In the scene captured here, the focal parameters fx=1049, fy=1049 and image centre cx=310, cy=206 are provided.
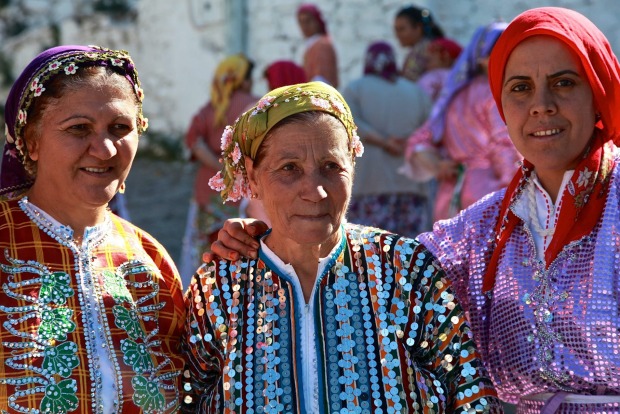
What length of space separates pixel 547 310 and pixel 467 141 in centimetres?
337

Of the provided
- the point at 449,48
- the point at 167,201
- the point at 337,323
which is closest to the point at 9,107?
the point at 337,323

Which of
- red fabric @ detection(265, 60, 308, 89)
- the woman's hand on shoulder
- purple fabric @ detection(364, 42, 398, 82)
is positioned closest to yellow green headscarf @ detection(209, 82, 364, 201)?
the woman's hand on shoulder

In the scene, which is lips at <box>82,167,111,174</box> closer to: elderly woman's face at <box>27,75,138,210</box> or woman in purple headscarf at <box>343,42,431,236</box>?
elderly woman's face at <box>27,75,138,210</box>

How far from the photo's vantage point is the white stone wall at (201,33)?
35.8 ft

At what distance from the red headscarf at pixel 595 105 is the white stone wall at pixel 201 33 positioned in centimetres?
727

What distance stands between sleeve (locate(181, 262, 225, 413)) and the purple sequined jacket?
82 centimetres

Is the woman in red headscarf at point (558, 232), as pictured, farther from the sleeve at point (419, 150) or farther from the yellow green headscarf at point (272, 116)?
the sleeve at point (419, 150)

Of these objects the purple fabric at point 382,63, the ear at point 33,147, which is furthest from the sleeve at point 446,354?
the purple fabric at point 382,63

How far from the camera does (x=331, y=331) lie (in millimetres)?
3193

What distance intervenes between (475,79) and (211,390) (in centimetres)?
377

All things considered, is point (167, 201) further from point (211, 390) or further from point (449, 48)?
point (211, 390)

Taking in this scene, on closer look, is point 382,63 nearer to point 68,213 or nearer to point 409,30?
point 409,30

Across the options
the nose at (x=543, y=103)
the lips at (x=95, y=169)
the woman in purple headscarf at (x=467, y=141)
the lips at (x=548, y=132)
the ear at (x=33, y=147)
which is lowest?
the lips at (x=548, y=132)

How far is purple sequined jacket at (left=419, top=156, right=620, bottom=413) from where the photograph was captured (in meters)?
3.19
